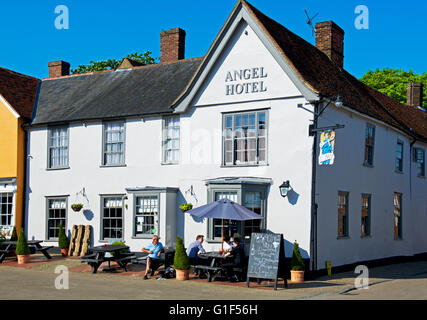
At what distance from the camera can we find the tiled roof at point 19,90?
1053 inches

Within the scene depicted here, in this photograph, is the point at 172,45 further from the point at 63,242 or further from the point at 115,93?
the point at 63,242

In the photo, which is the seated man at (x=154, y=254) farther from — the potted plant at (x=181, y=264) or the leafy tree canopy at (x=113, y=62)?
the leafy tree canopy at (x=113, y=62)

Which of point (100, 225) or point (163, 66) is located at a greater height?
point (163, 66)

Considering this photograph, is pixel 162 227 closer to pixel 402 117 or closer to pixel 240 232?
pixel 240 232

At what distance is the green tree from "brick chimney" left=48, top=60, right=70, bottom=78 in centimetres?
2474

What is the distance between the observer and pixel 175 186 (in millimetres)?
22766

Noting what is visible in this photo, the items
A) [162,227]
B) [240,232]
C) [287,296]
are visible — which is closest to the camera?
[287,296]

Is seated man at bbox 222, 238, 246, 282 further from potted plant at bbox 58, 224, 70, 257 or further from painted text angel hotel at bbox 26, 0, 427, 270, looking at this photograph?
potted plant at bbox 58, 224, 70, 257

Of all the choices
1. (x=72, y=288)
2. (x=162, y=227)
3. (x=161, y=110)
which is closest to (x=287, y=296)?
(x=72, y=288)

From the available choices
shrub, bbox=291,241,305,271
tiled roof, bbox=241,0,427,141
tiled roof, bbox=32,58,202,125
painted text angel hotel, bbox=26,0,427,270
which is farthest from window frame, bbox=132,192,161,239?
tiled roof, bbox=241,0,427,141

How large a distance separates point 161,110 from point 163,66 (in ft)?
15.7

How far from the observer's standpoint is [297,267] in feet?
60.4

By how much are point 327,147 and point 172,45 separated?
41.7 feet

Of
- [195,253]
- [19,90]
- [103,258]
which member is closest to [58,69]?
[19,90]
